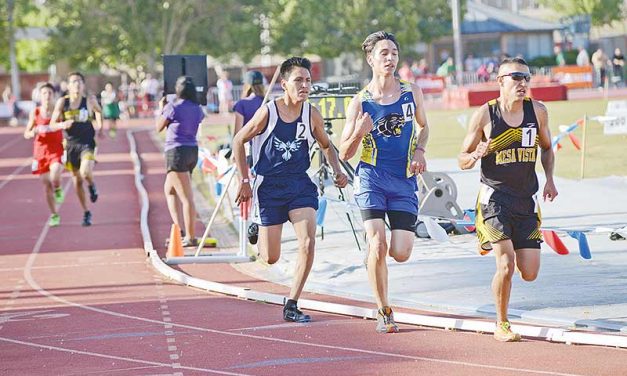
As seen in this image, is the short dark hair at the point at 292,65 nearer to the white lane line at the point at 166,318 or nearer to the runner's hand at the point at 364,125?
the runner's hand at the point at 364,125

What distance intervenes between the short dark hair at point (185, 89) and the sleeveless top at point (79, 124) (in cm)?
292

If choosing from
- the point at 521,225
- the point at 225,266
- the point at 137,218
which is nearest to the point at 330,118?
the point at 225,266

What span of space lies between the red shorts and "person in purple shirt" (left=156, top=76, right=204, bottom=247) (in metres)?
3.51

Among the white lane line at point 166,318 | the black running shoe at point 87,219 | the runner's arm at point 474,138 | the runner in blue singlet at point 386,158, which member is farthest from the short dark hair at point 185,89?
the runner's arm at point 474,138

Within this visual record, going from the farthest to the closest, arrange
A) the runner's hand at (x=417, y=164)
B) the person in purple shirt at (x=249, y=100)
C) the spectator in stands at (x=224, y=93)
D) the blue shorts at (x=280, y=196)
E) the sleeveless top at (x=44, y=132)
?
1. the spectator in stands at (x=224, y=93)
2. the sleeveless top at (x=44, y=132)
3. the person in purple shirt at (x=249, y=100)
4. the blue shorts at (x=280, y=196)
5. the runner's hand at (x=417, y=164)

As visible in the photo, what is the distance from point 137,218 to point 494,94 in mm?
26964

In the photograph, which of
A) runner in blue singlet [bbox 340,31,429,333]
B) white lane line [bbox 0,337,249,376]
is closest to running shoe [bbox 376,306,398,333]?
runner in blue singlet [bbox 340,31,429,333]

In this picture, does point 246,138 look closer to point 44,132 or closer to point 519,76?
point 519,76

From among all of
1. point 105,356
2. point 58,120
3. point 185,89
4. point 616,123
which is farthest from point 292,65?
point 616,123

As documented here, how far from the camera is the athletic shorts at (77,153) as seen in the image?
18328 mm

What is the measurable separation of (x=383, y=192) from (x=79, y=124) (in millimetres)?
9180

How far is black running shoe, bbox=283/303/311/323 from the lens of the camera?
10422 millimetres

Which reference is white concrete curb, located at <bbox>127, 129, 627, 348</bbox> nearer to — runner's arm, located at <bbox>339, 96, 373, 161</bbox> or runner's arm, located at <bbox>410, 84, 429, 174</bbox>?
runner's arm, located at <bbox>410, 84, 429, 174</bbox>

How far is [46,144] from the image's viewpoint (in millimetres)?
18547
